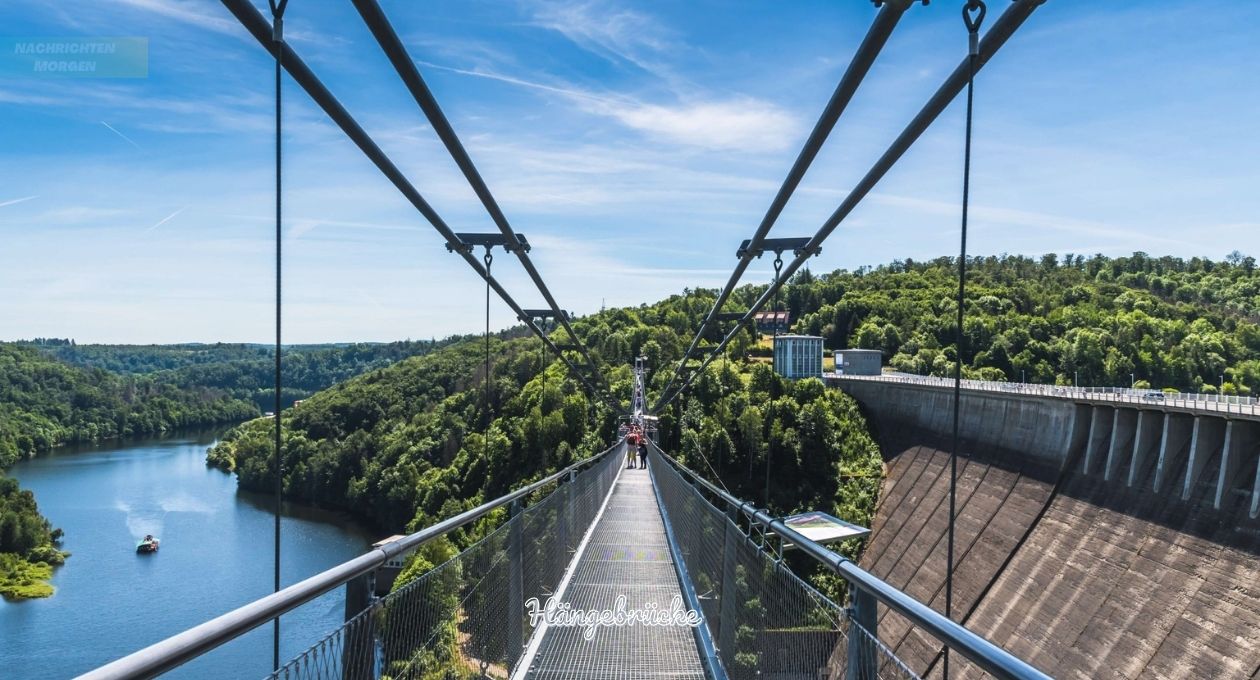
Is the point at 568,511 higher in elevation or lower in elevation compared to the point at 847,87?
lower

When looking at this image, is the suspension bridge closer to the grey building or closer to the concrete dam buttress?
the concrete dam buttress

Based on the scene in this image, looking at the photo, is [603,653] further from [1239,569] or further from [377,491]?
[377,491]

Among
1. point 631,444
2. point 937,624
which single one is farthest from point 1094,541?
point 937,624

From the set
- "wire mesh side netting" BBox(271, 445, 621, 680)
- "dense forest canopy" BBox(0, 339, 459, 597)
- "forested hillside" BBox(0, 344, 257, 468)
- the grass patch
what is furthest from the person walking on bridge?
"forested hillside" BBox(0, 344, 257, 468)

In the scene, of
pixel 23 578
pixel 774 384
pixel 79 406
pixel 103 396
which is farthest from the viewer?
pixel 103 396

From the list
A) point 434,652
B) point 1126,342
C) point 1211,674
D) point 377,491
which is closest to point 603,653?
point 434,652

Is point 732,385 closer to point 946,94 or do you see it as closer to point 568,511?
point 568,511

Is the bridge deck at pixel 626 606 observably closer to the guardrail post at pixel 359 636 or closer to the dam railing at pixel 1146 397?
the guardrail post at pixel 359 636
